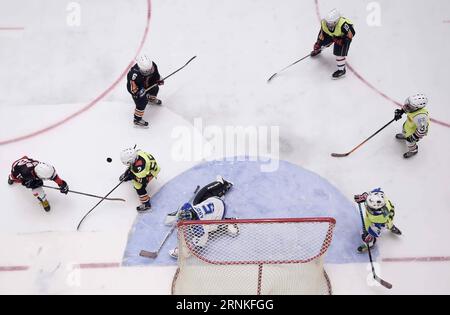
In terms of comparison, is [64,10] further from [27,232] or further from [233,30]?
[27,232]

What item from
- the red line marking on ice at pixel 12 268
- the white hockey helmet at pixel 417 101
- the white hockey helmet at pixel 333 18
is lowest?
the red line marking on ice at pixel 12 268

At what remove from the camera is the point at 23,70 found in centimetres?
541

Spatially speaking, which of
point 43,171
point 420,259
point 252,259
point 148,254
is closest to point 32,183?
point 43,171

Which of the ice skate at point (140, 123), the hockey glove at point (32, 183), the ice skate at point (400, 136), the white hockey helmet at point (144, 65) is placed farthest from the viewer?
the ice skate at point (140, 123)

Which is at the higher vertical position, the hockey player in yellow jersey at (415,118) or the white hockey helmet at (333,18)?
the white hockey helmet at (333,18)

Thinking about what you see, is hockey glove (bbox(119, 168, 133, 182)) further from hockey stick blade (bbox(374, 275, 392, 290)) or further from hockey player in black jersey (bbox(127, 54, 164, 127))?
hockey stick blade (bbox(374, 275, 392, 290))

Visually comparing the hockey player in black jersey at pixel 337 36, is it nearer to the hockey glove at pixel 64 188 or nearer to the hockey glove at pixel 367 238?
the hockey glove at pixel 367 238

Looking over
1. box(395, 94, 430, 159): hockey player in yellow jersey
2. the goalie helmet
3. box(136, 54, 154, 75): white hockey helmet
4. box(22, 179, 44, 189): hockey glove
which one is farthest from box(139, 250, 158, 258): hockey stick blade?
box(395, 94, 430, 159): hockey player in yellow jersey

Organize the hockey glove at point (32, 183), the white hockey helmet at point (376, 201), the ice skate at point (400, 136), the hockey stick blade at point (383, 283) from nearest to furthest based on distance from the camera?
1. the white hockey helmet at point (376, 201)
2. the hockey stick blade at point (383, 283)
3. the hockey glove at point (32, 183)
4. the ice skate at point (400, 136)

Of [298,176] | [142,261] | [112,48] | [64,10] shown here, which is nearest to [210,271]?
[142,261]

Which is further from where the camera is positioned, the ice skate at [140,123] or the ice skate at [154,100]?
the ice skate at [154,100]

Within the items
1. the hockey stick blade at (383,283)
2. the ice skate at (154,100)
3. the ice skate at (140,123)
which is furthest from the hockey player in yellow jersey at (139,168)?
the hockey stick blade at (383,283)

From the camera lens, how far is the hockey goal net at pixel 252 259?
153 inches

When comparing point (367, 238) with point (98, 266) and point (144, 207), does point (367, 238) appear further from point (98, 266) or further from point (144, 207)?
point (98, 266)
